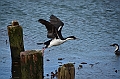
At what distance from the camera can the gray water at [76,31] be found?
1594 centimetres

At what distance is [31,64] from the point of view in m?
11.4

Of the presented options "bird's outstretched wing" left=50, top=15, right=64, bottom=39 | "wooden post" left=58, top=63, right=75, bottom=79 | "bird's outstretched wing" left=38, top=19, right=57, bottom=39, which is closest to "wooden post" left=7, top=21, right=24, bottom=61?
"bird's outstretched wing" left=50, top=15, right=64, bottom=39

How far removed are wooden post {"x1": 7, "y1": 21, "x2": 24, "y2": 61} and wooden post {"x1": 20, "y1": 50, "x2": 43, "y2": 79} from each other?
11.9 ft

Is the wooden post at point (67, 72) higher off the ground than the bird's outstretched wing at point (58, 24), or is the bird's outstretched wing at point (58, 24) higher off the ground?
the bird's outstretched wing at point (58, 24)

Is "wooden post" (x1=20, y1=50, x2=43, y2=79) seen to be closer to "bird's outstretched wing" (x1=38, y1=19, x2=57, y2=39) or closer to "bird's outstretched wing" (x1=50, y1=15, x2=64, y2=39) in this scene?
"bird's outstretched wing" (x1=38, y1=19, x2=57, y2=39)

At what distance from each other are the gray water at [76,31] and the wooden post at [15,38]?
560 mm

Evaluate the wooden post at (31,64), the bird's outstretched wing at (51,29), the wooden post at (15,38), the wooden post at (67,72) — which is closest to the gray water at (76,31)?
the wooden post at (15,38)

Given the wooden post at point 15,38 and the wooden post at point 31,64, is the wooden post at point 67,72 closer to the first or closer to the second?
the wooden post at point 31,64

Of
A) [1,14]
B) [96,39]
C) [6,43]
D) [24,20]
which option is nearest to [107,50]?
[96,39]

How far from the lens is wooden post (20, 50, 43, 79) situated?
11398 millimetres

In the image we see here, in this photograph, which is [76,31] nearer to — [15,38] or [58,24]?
[15,38]

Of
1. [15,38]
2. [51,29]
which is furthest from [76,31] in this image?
[51,29]

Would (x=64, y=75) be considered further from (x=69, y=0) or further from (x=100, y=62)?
(x=69, y=0)

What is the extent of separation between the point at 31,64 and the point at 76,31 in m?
11.4
